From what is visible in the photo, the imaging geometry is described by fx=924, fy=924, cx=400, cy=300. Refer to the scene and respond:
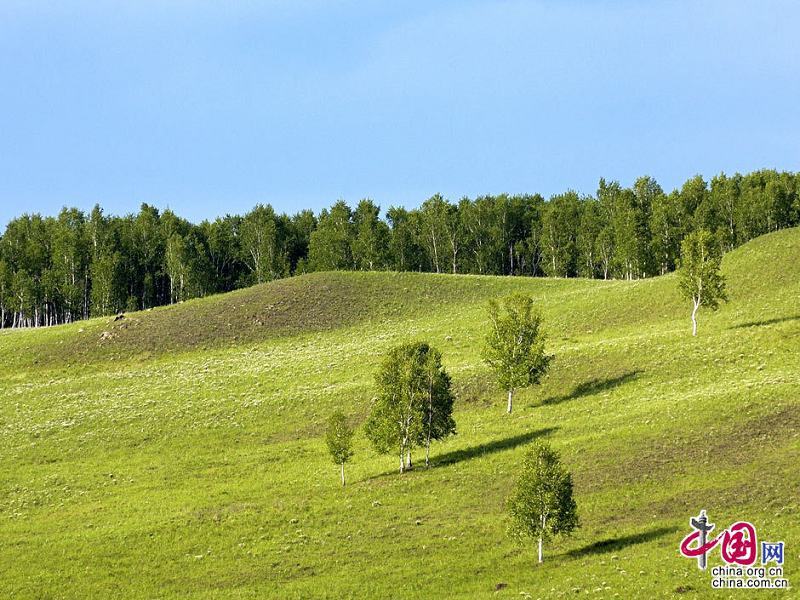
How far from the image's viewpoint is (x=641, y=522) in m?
49.4

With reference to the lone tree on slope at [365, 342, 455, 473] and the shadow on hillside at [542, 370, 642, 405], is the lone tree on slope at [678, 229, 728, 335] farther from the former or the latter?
the lone tree on slope at [365, 342, 455, 473]

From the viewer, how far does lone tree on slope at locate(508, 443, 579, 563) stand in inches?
1848

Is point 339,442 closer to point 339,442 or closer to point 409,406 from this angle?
point 339,442

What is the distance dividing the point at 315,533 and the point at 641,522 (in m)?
18.4

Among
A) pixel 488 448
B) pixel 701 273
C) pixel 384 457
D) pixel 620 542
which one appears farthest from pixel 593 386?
pixel 620 542

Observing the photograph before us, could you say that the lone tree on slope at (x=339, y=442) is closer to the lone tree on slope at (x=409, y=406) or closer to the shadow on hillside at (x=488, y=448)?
the lone tree on slope at (x=409, y=406)

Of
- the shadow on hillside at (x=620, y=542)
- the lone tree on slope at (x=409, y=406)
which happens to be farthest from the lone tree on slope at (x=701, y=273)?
Answer: the shadow on hillside at (x=620, y=542)

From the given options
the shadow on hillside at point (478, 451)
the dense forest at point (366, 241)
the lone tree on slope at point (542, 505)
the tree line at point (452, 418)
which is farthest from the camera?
the dense forest at point (366, 241)

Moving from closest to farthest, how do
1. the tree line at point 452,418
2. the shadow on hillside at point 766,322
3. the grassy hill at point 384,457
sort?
the tree line at point 452,418 → the grassy hill at point 384,457 → the shadow on hillside at point 766,322

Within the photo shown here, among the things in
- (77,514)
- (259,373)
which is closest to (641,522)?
(77,514)

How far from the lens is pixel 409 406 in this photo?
2569 inches

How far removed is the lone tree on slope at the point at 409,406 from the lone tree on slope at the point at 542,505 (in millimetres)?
17304

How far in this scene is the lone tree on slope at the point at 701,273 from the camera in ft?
287

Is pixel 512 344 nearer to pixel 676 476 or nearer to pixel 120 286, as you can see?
pixel 676 476
